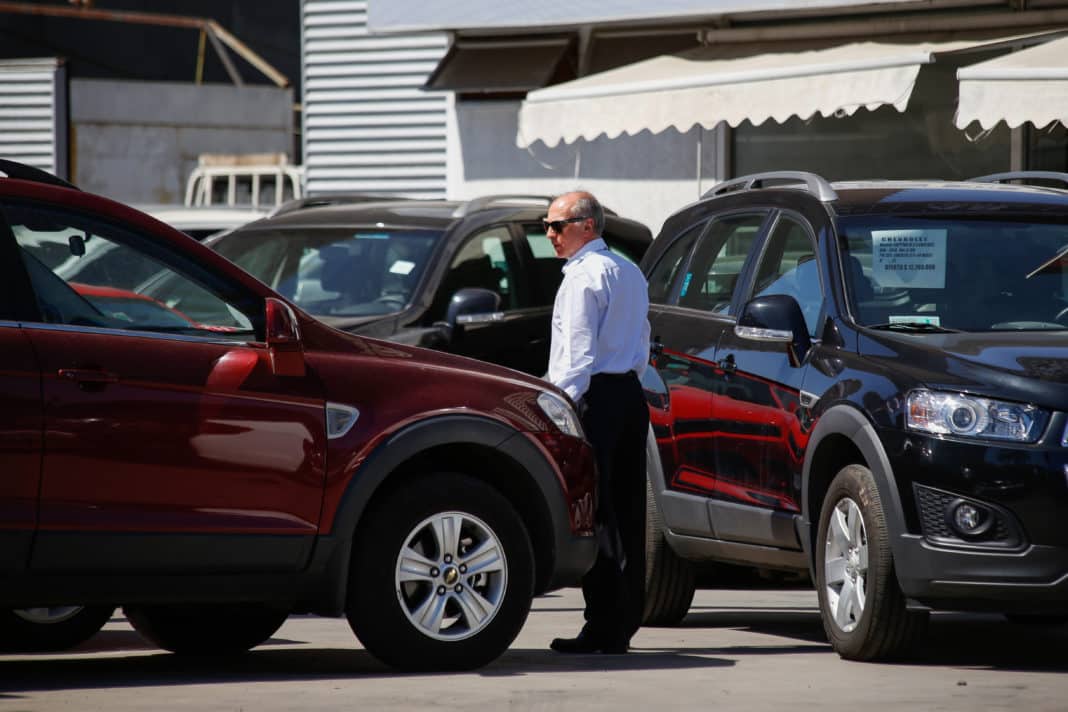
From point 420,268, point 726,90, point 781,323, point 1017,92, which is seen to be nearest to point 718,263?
point 781,323

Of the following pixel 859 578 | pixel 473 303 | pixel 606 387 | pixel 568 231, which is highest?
pixel 568 231

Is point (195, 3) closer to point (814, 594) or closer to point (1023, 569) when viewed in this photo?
point (814, 594)

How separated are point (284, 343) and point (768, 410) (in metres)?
2.16

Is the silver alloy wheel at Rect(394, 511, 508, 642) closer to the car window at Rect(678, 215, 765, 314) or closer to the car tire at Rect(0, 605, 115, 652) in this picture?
the car tire at Rect(0, 605, 115, 652)

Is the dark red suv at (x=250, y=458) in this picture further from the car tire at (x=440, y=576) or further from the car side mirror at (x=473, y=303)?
Answer: the car side mirror at (x=473, y=303)

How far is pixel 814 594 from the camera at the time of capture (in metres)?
10.8

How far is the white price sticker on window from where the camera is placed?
789cm

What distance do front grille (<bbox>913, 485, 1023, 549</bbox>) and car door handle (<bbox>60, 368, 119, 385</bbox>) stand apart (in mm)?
2704

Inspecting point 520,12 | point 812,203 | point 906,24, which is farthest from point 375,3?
point 812,203

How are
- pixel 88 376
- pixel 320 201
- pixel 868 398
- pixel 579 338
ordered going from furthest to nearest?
pixel 320 201, pixel 579 338, pixel 868 398, pixel 88 376

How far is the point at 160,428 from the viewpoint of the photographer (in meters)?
6.42

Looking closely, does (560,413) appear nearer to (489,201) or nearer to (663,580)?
(663,580)

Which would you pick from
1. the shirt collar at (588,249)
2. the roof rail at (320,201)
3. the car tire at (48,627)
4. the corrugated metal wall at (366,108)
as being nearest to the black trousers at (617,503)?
the shirt collar at (588,249)

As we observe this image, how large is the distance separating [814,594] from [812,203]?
311cm
